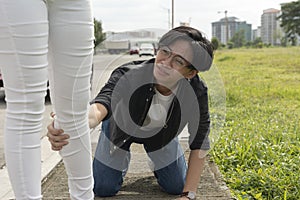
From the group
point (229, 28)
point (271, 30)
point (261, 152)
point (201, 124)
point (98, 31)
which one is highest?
point (98, 31)

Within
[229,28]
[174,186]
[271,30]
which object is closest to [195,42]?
[174,186]

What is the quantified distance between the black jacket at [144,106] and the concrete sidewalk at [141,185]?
0.94 feet

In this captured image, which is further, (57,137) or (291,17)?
(291,17)

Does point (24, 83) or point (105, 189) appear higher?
point (24, 83)

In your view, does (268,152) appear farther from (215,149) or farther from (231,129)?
(231,129)

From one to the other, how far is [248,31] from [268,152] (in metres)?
73.6

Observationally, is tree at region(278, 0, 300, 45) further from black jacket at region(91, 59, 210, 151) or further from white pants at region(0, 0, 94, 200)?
white pants at region(0, 0, 94, 200)

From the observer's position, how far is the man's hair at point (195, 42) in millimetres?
1973

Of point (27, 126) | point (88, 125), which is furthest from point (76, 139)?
point (27, 126)

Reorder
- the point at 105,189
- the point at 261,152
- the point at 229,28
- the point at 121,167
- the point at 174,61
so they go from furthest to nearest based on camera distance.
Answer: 1. the point at 229,28
2. the point at 261,152
3. the point at 121,167
4. the point at 105,189
5. the point at 174,61

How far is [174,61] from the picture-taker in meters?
1.96

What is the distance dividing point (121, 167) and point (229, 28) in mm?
57824

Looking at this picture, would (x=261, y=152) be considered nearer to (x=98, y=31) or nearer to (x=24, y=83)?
(x=98, y=31)

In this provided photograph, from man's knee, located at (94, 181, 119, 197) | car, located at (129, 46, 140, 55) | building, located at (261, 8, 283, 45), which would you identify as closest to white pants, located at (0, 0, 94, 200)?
car, located at (129, 46, 140, 55)
